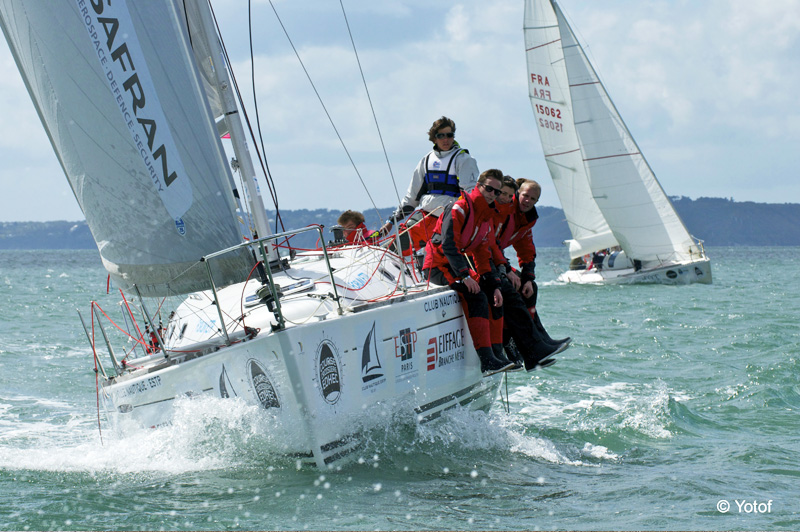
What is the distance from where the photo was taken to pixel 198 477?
4035mm

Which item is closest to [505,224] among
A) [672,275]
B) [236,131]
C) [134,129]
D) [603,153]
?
[236,131]

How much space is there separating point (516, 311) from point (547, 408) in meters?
1.73

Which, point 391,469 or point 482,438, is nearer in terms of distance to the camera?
point 391,469

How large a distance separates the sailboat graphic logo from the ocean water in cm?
32

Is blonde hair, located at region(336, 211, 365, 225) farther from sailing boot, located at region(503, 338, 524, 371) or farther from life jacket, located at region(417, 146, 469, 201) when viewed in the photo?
sailing boot, located at region(503, 338, 524, 371)

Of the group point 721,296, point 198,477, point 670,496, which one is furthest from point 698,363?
point 721,296

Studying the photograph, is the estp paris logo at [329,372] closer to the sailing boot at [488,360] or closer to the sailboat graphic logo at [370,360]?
the sailboat graphic logo at [370,360]

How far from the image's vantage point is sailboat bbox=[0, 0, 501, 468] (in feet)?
13.1

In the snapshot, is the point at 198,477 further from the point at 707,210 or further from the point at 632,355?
the point at 707,210

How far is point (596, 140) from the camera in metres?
21.5

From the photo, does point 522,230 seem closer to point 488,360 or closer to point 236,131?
point 488,360

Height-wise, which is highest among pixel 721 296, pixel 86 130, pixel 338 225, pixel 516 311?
pixel 86 130

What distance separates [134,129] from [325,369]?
1737 mm

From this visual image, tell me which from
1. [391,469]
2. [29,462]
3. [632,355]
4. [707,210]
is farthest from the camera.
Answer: [707,210]
